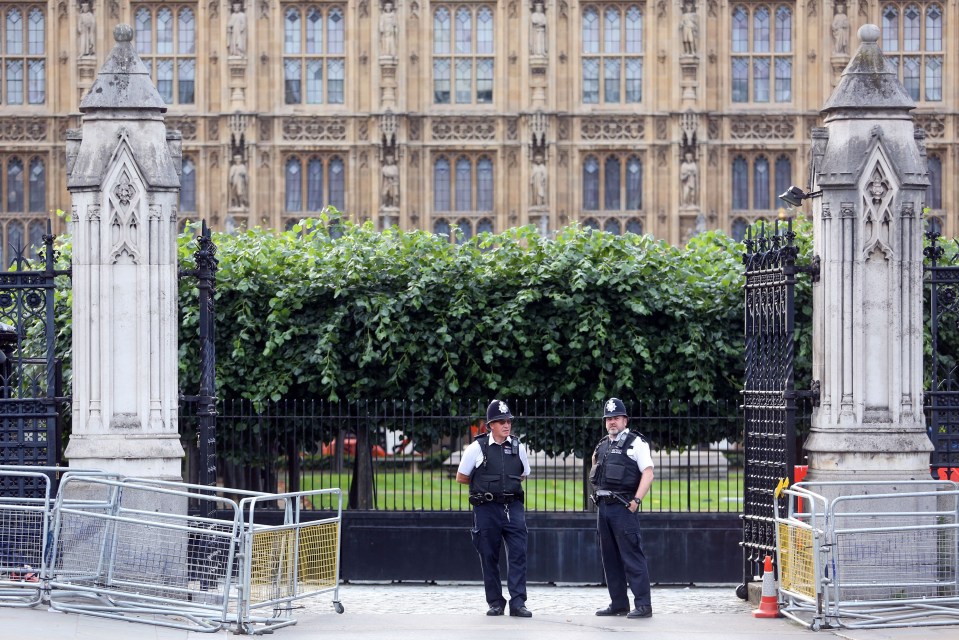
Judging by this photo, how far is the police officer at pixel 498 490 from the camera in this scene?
1110 cm

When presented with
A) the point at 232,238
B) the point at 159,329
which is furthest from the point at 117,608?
the point at 232,238

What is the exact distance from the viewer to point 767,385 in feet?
39.3

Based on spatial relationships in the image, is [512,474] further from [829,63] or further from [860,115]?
[829,63]

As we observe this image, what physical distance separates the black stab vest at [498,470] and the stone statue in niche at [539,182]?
28079 millimetres

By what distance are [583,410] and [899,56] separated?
2653cm

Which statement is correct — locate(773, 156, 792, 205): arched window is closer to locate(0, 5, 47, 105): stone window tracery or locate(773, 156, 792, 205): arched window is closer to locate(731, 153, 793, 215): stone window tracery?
locate(731, 153, 793, 215): stone window tracery

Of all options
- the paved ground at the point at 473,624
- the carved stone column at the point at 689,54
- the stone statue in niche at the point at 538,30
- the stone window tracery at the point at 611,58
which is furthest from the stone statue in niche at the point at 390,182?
the paved ground at the point at 473,624

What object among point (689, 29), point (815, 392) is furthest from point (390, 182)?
point (815, 392)

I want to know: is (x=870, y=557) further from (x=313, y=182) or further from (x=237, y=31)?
(x=237, y=31)

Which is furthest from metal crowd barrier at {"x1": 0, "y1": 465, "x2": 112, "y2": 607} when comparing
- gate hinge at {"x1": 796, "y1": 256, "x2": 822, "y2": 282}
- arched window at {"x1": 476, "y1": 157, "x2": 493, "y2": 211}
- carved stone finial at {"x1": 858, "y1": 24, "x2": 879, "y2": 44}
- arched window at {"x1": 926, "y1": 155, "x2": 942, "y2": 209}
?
arched window at {"x1": 926, "y1": 155, "x2": 942, "y2": 209}

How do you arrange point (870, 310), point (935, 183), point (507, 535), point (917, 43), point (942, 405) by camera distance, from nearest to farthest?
point (507, 535), point (870, 310), point (942, 405), point (917, 43), point (935, 183)

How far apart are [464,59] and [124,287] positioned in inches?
1138

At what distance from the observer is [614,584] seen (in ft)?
→ 37.0

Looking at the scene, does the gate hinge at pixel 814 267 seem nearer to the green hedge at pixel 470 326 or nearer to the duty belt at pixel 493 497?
the duty belt at pixel 493 497
